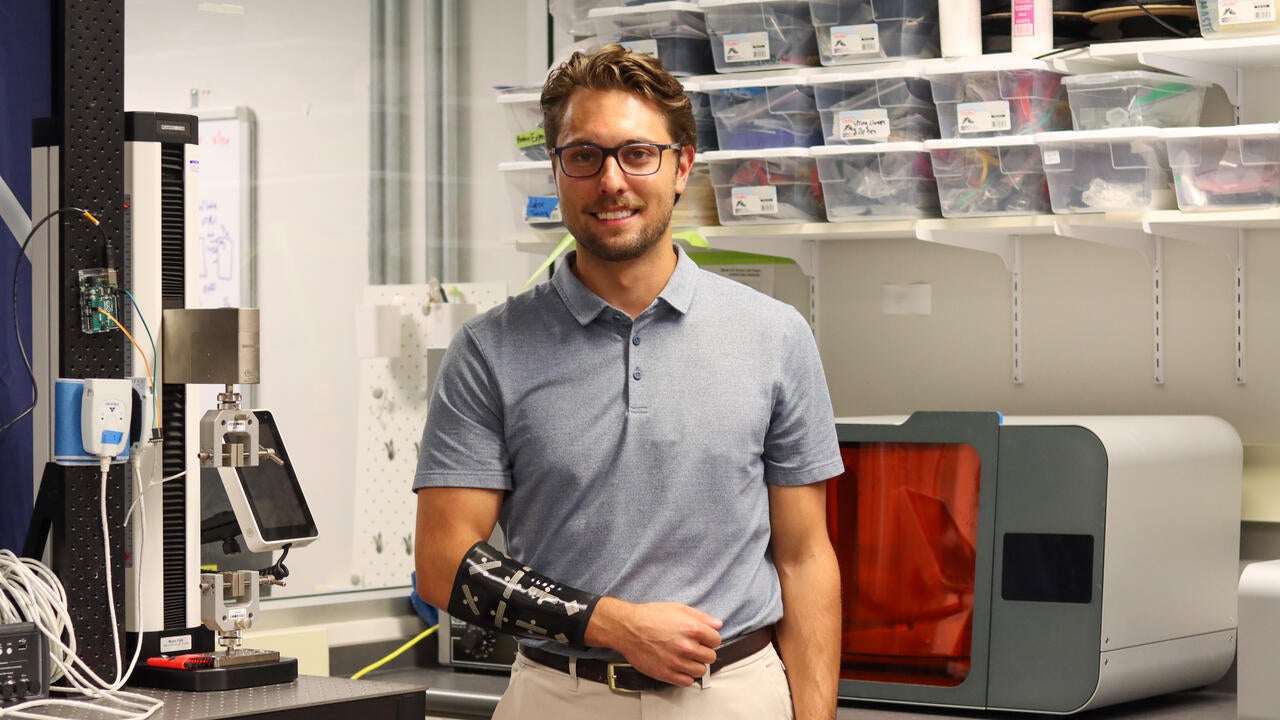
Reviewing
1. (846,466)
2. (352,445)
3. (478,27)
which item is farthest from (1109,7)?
(352,445)

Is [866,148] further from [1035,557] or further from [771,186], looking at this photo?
[1035,557]

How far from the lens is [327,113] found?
129 inches

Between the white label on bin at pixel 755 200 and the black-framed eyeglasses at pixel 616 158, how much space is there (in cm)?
126

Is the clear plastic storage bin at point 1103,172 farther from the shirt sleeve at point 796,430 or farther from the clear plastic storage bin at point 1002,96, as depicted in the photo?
the shirt sleeve at point 796,430

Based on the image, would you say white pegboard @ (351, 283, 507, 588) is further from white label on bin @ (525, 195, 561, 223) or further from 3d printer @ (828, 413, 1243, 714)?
3d printer @ (828, 413, 1243, 714)

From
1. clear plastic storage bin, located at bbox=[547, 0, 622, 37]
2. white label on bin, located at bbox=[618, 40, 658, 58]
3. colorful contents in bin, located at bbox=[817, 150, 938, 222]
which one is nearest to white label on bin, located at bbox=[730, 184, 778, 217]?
colorful contents in bin, located at bbox=[817, 150, 938, 222]

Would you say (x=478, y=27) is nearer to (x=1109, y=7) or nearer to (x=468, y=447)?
(x=1109, y=7)

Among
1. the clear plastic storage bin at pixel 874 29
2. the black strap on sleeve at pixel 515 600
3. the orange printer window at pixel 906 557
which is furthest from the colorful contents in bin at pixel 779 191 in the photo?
the black strap on sleeve at pixel 515 600

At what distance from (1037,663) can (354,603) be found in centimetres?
140

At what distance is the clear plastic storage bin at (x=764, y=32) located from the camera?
2.85m

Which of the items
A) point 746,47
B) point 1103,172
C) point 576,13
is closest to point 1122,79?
point 1103,172

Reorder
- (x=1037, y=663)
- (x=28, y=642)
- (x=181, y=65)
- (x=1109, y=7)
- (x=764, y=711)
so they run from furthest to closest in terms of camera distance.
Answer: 1. (x=181, y=65)
2. (x=1109, y=7)
3. (x=1037, y=663)
4. (x=28, y=642)
5. (x=764, y=711)

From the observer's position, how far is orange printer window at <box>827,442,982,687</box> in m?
2.53

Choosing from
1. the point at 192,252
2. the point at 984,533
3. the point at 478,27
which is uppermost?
the point at 478,27
